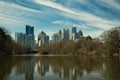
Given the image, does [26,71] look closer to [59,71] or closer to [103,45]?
[59,71]

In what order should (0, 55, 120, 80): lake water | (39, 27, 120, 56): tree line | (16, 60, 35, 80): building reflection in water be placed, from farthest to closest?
(39, 27, 120, 56): tree line
(16, 60, 35, 80): building reflection in water
(0, 55, 120, 80): lake water

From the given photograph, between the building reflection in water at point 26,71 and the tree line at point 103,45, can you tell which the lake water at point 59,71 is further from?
the tree line at point 103,45

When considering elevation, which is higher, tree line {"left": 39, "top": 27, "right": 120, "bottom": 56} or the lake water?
tree line {"left": 39, "top": 27, "right": 120, "bottom": 56}

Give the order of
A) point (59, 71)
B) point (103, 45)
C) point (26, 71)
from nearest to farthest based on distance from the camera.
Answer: point (26, 71), point (59, 71), point (103, 45)

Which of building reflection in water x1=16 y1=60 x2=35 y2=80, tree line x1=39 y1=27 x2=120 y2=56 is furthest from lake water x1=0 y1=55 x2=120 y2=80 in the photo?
tree line x1=39 y1=27 x2=120 y2=56

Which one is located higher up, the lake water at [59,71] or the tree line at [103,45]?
the tree line at [103,45]

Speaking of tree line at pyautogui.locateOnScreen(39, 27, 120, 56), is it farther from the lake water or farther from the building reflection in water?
the building reflection in water

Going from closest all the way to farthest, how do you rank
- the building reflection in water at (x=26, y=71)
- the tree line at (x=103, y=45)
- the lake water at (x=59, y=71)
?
the lake water at (x=59, y=71)
the building reflection in water at (x=26, y=71)
the tree line at (x=103, y=45)

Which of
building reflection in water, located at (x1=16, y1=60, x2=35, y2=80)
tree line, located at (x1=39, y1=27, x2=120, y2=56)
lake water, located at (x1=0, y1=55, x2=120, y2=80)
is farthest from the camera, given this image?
tree line, located at (x1=39, y1=27, x2=120, y2=56)

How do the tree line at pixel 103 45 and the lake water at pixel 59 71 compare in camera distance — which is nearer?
the lake water at pixel 59 71

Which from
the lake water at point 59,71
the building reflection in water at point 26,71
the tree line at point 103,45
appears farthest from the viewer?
the tree line at point 103,45

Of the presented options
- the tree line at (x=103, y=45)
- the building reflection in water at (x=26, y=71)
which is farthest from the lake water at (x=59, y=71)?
the tree line at (x=103, y=45)

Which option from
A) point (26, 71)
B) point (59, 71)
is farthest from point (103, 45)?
point (26, 71)

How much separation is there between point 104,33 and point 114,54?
1111 cm
